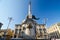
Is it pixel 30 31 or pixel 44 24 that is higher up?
→ pixel 44 24

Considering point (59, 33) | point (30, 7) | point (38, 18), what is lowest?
point (59, 33)

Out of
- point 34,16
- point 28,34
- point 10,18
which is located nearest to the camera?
point 28,34

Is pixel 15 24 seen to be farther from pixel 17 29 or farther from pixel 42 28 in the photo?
A: pixel 42 28

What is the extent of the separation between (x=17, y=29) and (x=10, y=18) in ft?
26.8

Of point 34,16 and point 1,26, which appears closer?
point 34,16

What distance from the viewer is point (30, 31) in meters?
30.4

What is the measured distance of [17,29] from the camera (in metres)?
49.9

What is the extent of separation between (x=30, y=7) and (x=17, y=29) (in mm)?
16323

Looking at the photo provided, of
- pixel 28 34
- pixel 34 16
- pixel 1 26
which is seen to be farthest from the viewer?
pixel 1 26

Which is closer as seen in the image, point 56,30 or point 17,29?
point 17,29

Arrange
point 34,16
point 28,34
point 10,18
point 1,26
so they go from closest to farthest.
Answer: point 28,34
point 34,16
point 10,18
point 1,26

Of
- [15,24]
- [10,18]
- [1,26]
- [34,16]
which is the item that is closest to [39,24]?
[34,16]

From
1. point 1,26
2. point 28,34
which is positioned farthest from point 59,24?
point 1,26

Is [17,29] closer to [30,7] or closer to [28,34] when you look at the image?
[30,7]
